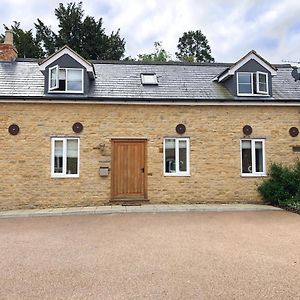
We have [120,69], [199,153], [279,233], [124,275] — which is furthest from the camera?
[120,69]

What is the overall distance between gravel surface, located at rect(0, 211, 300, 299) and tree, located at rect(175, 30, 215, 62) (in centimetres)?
4492

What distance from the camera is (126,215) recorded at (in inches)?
437

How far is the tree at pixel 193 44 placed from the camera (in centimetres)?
5175

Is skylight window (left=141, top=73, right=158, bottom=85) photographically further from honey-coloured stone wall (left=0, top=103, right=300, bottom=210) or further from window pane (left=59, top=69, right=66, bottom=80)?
window pane (left=59, top=69, right=66, bottom=80)

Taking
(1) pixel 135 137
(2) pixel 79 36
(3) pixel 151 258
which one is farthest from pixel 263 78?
(2) pixel 79 36

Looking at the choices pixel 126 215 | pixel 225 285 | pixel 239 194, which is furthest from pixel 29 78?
pixel 225 285

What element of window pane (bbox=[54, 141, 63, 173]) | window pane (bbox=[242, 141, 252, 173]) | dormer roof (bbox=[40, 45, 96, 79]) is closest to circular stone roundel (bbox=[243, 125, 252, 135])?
window pane (bbox=[242, 141, 252, 173])

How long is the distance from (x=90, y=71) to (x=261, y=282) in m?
11.0

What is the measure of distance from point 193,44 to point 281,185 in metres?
44.7

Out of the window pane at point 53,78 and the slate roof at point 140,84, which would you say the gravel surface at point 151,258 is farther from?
the window pane at point 53,78

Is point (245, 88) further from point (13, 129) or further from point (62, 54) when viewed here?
point (13, 129)

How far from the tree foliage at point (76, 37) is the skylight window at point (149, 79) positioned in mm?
17349

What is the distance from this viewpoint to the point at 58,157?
13109 mm

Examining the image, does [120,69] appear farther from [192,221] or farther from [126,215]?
[192,221]
